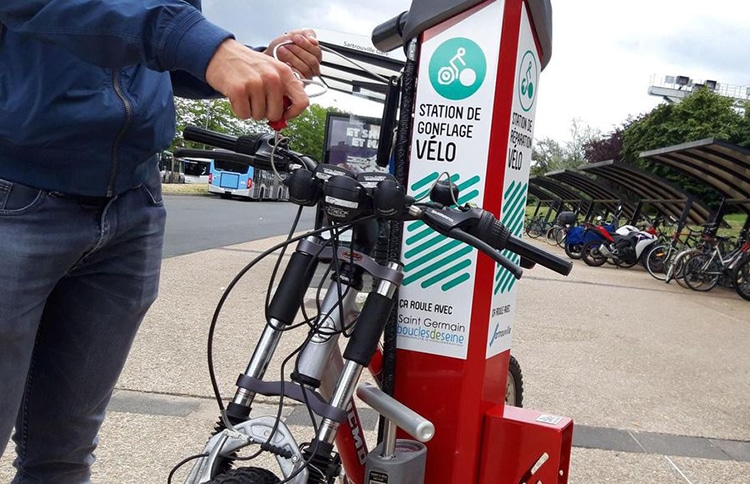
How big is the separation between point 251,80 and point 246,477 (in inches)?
31.8

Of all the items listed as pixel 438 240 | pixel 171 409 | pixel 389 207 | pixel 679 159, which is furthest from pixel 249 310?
pixel 679 159

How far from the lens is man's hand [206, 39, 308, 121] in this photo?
111 centimetres

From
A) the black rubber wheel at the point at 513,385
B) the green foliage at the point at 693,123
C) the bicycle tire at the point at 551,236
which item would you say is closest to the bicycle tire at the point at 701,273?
the bicycle tire at the point at 551,236

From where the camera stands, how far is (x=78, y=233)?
4.93 feet

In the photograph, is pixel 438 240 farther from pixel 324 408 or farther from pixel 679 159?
pixel 679 159

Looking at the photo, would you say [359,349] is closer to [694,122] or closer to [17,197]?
[17,197]

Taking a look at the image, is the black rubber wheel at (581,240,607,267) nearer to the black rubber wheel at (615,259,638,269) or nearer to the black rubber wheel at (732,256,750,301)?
the black rubber wheel at (615,259,638,269)

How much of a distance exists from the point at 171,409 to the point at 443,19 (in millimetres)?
2680

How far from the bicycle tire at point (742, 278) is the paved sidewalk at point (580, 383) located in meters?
2.79

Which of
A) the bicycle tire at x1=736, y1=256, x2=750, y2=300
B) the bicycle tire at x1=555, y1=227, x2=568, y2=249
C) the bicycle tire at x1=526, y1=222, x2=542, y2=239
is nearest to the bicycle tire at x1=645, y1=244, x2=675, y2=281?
the bicycle tire at x1=736, y1=256, x2=750, y2=300

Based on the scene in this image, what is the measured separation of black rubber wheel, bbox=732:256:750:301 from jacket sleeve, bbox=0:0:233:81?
11.8 meters

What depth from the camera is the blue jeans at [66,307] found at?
142cm

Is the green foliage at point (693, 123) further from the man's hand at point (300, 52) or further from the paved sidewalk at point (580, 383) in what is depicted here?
the man's hand at point (300, 52)

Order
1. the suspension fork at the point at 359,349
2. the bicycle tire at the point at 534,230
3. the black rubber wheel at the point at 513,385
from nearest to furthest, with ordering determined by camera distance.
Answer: the suspension fork at the point at 359,349 < the black rubber wheel at the point at 513,385 < the bicycle tire at the point at 534,230
